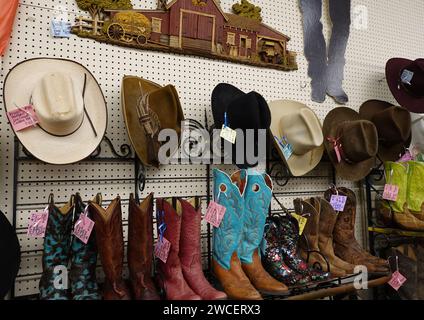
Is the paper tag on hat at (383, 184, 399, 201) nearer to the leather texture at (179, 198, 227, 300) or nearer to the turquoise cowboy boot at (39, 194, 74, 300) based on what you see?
the leather texture at (179, 198, 227, 300)

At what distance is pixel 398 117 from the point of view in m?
2.20

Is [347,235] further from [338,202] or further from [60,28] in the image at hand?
[60,28]

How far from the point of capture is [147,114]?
157 cm

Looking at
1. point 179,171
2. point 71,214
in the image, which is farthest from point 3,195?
point 179,171

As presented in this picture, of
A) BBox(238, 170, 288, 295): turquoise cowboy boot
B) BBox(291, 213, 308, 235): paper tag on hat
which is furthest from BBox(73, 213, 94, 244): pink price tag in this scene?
BBox(291, 213, 308, 235): paper tag on hat

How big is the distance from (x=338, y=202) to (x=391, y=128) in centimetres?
61

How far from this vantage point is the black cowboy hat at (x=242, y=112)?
168cm

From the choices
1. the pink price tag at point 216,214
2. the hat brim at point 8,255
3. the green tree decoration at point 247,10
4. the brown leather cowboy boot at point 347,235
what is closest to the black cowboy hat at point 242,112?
the pink price tag at point 216,214

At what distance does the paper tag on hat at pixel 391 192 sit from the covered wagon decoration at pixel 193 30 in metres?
0.96

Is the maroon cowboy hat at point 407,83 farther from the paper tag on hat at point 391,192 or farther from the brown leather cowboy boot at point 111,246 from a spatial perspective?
the brown leather cowboy boot at point 111,246

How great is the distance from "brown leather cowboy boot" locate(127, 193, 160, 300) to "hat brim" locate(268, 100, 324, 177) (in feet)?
2.83

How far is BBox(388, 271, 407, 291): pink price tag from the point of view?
7.01 feet

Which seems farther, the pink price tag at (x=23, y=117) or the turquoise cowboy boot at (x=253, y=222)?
the turquoise cowboy boot at (x=253, y=222)

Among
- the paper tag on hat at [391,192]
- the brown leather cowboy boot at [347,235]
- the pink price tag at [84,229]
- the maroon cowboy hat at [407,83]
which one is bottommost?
the brown leather cowboy boot at [347,235]
